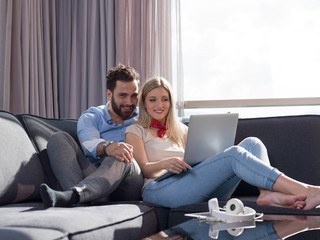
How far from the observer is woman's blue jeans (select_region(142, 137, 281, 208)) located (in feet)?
6.23

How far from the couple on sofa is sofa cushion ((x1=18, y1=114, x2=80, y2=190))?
0.27 feet

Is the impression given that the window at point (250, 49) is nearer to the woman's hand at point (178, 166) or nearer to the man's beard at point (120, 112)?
the man's beard at point (120, 112)

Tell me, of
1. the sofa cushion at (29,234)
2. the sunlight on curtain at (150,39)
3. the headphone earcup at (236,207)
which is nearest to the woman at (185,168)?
the headphone earcup at (236,207)

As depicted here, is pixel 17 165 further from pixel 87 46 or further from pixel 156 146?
pixel 87 46

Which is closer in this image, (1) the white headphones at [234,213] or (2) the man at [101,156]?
(1) the white headphones at [234,213]

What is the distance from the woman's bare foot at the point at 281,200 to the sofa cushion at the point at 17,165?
1.00 m

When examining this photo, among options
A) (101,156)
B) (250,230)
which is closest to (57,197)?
(101,156)

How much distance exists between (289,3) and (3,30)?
2.50 metres

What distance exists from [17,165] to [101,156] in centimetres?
48

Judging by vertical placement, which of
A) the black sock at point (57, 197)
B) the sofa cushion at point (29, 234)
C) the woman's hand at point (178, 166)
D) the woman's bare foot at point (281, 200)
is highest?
the woman's hand at point (178, 166)

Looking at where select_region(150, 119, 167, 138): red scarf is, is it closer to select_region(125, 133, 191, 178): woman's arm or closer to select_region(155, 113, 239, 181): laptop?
select_region(125, 133, 191, 178): woman's arm

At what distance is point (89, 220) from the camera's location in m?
1.47

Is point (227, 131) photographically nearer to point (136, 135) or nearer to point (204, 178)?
point (204, 178)

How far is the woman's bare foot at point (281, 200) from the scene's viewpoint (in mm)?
1769
